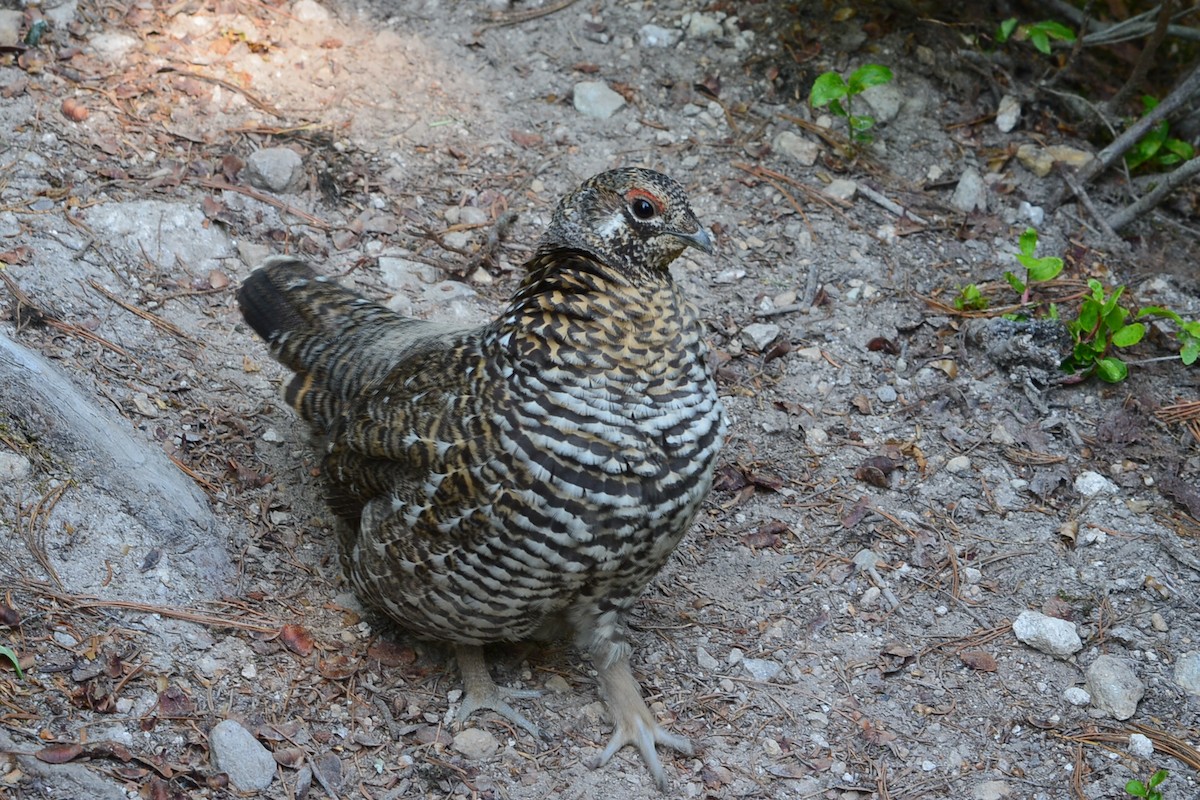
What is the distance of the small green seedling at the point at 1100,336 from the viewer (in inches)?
201

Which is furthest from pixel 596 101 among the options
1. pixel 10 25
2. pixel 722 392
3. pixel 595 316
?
pixel 595 316

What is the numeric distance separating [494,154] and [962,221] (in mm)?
2489

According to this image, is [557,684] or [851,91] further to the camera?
[851,91]

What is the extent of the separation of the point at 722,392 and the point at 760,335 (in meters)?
0.38

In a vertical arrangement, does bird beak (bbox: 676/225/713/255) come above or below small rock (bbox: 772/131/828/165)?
above

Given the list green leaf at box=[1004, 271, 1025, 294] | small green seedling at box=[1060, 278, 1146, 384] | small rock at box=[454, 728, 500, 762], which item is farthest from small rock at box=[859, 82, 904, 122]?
small rock at box=[454, 728, 500, 762]

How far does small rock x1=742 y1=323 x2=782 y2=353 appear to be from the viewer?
5504 mm

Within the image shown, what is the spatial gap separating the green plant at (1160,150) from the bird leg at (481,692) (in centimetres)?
435

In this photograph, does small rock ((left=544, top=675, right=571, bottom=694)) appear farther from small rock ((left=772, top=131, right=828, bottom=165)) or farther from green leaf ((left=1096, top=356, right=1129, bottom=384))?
small rock ((left=772, top=131, right=828, bottom=165))

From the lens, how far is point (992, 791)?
3906mm

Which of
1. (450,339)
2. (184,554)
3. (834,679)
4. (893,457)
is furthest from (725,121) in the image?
(184,554)

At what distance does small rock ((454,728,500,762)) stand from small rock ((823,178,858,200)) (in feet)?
11.4

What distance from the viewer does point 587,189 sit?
12.3ft

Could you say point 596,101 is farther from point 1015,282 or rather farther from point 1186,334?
point 1186,334
